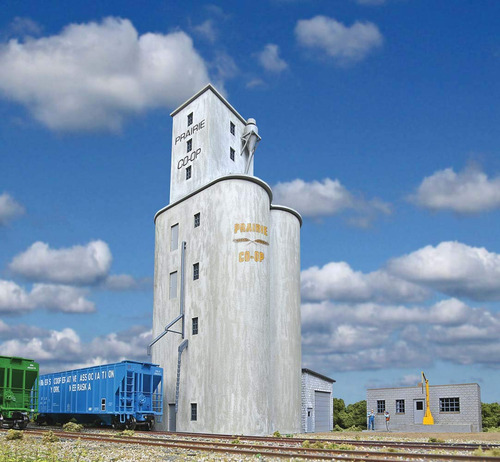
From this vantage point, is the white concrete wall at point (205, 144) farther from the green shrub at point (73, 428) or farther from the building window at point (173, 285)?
the green shrub at point (73, 428)

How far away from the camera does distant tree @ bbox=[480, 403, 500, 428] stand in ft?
182

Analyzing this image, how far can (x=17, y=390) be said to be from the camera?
29.0m

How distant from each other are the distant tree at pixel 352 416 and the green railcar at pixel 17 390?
1347 inches

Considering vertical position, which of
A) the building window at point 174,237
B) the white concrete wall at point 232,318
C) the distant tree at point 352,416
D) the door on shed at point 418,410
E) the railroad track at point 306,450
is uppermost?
the building window at point 174,237

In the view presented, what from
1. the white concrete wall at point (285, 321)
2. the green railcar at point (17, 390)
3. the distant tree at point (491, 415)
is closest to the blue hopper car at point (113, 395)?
the green railcar at point (17, 390)

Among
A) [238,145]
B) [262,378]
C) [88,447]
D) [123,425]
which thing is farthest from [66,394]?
[238,145]

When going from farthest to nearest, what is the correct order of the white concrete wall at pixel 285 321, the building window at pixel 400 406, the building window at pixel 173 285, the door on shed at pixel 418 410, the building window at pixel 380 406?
1. the building window at pixel 380 406
2. the building window at pixel 400 406
3. the door on shed at pixel 418 410
4. the building window at pixel 173 285
5. the white concrete wall at pixel 285 321

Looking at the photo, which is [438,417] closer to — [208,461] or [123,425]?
[123,425]

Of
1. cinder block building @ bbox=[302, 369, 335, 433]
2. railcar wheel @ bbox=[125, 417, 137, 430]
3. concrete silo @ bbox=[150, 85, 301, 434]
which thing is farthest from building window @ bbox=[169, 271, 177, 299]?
cinder block building @ bbox=[302, 369, 335, 433]

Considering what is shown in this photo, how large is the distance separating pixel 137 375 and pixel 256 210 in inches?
457

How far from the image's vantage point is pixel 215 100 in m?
40.1

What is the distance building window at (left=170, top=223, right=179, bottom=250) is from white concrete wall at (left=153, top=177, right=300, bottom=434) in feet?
1.18

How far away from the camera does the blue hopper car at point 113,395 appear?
Answer: 1212 inches

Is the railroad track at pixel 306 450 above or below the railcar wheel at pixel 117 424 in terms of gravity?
above
